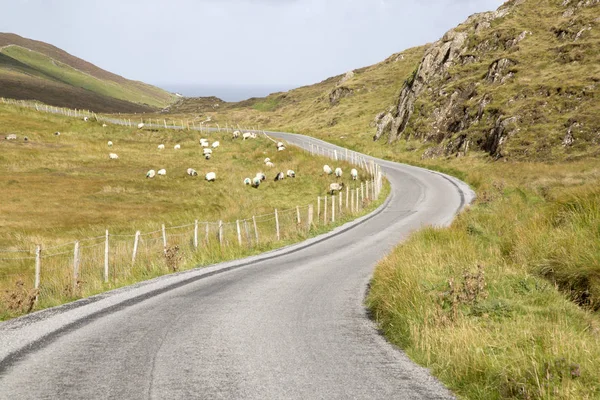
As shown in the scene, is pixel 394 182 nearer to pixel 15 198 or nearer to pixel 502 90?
pixel 502 90

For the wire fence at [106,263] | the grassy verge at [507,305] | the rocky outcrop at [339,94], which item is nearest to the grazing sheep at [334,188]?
the wire fence at [106,263]

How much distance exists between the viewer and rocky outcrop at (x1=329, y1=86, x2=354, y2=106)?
→ 119m

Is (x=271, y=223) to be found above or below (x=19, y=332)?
below

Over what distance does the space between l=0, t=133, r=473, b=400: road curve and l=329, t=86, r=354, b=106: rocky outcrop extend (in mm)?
108578

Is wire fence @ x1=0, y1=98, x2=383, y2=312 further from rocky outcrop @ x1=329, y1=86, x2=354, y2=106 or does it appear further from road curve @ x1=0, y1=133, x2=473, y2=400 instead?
rocky outcrop @ x1=329, y1=86, x2=354, y2=106

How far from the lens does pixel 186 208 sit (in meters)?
34.6

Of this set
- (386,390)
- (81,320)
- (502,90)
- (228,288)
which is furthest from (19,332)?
(502,90)

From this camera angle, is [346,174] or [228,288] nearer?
[228,288]

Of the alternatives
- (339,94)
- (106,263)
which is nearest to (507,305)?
(106,263)

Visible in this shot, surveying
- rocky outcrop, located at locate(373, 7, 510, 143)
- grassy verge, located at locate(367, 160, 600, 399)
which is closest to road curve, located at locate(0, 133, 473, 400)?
grassy verge, located at locate(367, 160, 600, 399)

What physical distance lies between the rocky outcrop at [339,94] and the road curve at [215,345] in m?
109

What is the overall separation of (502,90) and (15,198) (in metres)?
46.7

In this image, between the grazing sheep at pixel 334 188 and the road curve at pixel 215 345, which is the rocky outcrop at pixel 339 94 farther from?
the road curve at pixel 215 345

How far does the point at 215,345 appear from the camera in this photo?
7566mm
